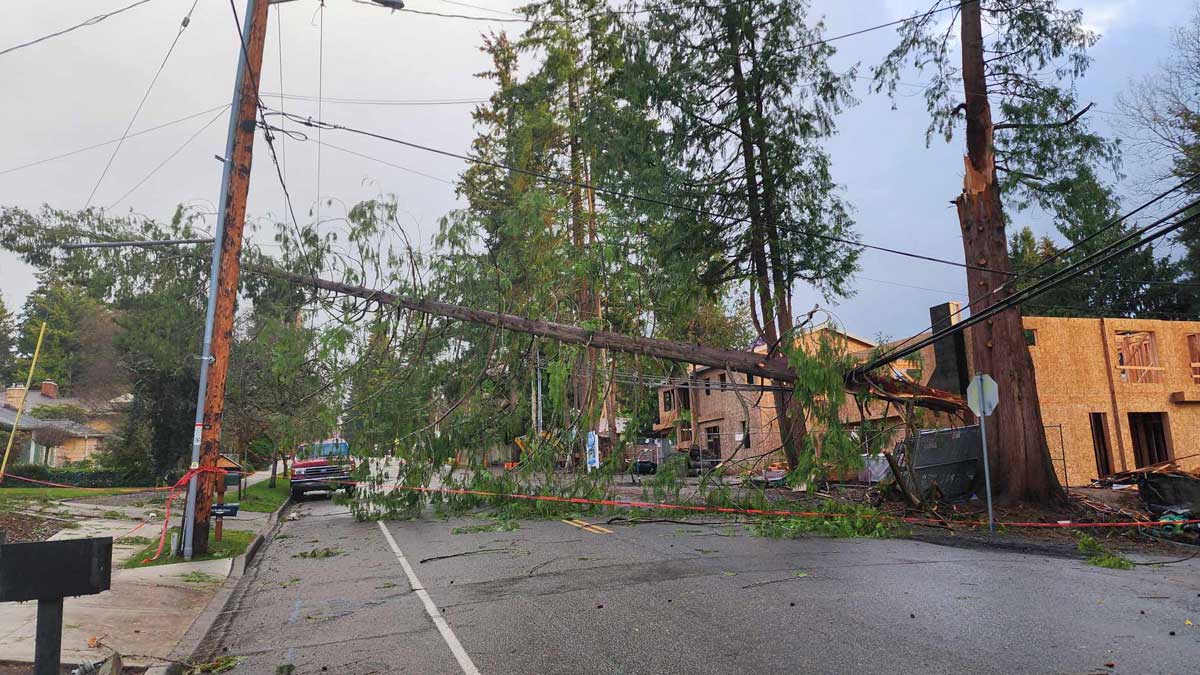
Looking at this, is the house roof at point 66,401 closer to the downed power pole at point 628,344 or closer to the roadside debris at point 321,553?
the downed power pole at point 628,344

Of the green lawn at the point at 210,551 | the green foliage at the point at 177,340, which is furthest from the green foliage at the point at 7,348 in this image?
the green lawn at the point at 210,551

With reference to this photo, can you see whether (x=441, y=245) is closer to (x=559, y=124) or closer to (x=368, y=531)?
(x=368, y=531)

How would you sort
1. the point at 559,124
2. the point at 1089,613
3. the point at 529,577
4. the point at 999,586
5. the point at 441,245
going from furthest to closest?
the point at 559,124 < the point at 441,245 < the point at 529,577 < the point at 999,586 < the point at 1089,613

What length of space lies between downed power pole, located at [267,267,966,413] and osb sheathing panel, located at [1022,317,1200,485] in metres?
10.1

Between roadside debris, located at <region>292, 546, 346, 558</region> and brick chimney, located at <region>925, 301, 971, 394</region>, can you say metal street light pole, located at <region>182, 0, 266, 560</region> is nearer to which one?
roadside debris, located at <region>292, 546, 346, 558</region>

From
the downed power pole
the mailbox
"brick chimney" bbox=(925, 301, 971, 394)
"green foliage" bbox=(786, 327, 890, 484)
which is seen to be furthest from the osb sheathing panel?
the mailbox

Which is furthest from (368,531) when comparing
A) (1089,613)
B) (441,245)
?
(1089,613)

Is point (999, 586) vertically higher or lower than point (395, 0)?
lower

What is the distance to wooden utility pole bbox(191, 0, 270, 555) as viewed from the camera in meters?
11.7

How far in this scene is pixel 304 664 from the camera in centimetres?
585

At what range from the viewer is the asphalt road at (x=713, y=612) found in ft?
17.9

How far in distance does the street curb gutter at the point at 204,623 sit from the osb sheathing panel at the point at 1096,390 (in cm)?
2127

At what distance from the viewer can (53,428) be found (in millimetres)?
37625

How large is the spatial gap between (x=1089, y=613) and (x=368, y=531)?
41.5ft
